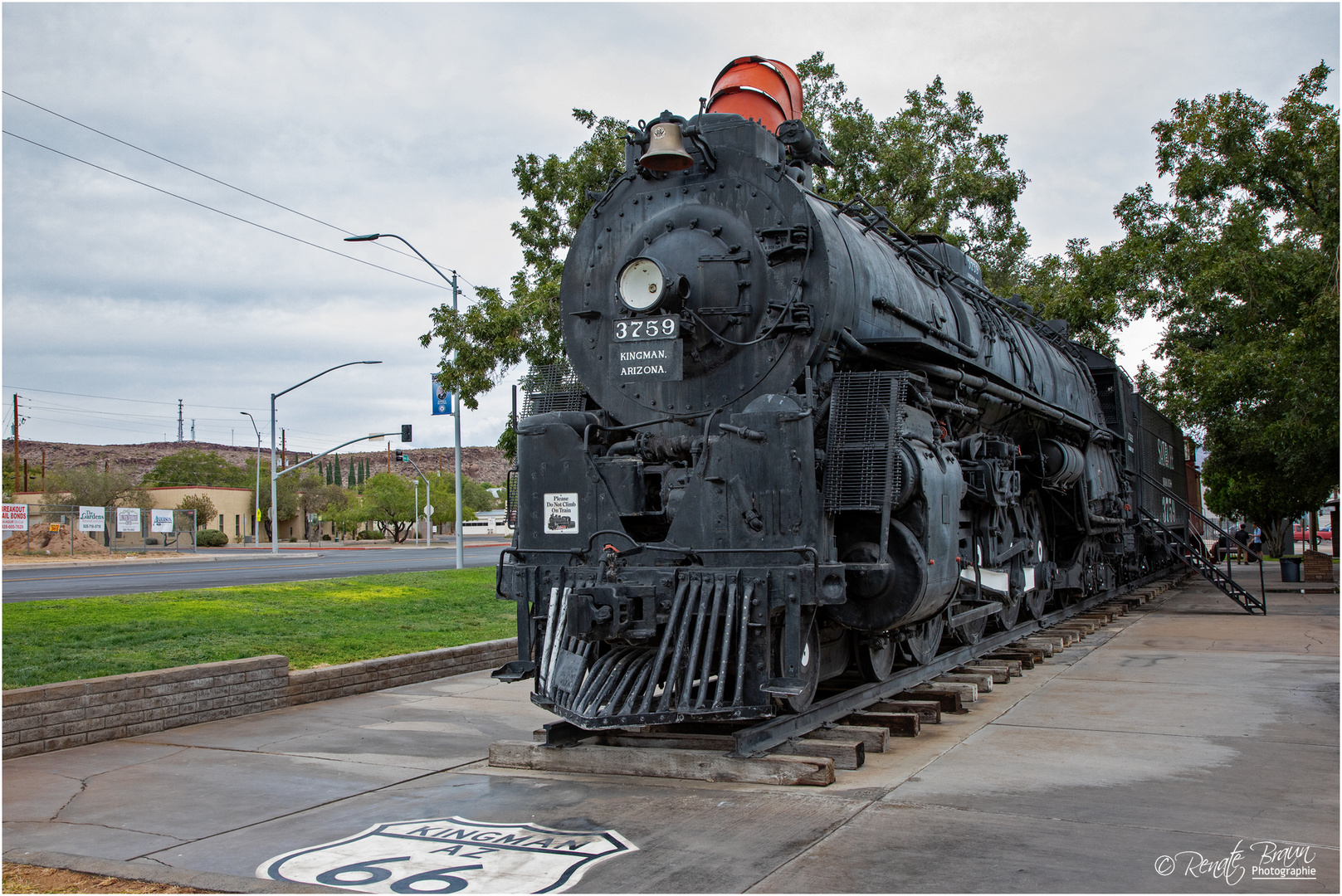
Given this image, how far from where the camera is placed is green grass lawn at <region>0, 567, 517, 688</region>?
355 inches

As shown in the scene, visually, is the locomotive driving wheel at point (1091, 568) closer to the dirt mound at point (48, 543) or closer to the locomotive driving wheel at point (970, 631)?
the locomotive driving wheel at point (970, 631)

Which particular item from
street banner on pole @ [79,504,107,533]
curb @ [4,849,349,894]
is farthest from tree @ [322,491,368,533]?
curb @ [4,849,349,894]

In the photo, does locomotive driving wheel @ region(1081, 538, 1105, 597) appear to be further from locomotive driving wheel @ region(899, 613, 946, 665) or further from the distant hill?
the distant hill

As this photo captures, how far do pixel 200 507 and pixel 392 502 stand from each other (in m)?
13.8

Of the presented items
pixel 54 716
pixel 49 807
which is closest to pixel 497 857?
pixel 49 807

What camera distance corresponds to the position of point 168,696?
7.62 meters

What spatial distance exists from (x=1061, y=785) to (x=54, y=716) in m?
6.37

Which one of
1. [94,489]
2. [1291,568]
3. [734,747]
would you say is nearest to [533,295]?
[734,747]

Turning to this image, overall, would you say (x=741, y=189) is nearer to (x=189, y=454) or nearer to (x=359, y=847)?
(x=359, y=847)

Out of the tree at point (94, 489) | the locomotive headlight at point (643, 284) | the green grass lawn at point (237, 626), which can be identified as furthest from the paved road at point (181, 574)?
the tree at point (94, 489)

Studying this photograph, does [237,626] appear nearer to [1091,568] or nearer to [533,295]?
[533,295]

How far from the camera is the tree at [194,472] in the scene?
73250mm

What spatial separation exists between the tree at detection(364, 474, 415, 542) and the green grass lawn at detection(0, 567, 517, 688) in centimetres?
5227

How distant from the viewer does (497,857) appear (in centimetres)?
453
